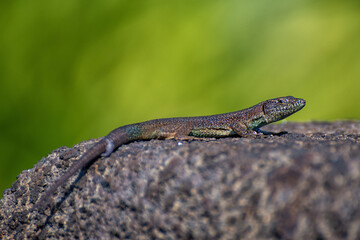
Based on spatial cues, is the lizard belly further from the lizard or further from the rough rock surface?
the rough rock surface

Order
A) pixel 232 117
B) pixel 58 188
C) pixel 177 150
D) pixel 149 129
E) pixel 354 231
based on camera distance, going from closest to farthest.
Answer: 1. pixel 354 231
2. pixel 177 150
3. pixel 58 188
4. pixel 149 129
5. pixel 232 117

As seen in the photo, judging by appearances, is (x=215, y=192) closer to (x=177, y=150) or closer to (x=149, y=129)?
(x=177, y=150)

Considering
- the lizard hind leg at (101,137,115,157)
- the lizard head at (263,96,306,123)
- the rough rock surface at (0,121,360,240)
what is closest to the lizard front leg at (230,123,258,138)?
the lizard head at (263,96,306,123)

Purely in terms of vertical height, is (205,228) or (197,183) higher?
(197,183)

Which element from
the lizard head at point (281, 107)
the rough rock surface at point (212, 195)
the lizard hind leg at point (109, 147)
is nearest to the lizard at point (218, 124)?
the lizard head at point (281, 107)

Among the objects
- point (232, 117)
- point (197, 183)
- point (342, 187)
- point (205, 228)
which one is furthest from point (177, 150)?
point (232, 117)
